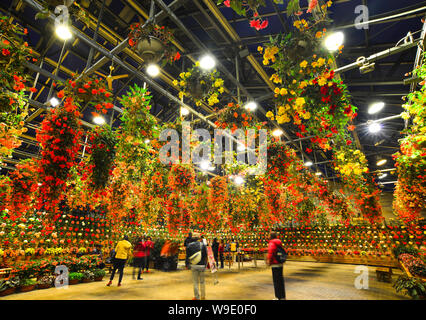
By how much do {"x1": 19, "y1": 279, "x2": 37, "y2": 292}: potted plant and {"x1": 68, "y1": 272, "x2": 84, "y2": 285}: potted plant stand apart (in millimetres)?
955

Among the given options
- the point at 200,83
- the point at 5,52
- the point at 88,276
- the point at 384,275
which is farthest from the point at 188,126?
the point at 384,275

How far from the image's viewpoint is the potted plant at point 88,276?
6923 mm

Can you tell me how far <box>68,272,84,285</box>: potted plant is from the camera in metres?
6.60

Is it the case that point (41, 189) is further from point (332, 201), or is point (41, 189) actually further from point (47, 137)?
point (332, 201)

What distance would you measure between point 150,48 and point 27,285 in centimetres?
714

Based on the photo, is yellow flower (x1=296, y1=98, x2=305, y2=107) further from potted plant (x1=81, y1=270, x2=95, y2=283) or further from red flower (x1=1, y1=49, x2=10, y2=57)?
potted plant (x1=81, y1=270, x2=95, y2=283)

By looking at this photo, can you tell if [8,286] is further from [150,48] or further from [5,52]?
[150,48]

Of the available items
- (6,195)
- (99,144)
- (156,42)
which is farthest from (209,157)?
(6,195)

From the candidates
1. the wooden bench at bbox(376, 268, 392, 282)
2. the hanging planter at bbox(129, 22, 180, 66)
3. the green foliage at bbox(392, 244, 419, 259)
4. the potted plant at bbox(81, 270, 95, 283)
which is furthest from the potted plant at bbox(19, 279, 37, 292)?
the green foliage at bbox(392, 244, 419, 259)

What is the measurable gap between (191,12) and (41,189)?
17.3ft

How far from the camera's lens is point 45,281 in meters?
6.00

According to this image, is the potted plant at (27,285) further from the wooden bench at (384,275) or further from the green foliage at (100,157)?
the wooden bench at (384,275)

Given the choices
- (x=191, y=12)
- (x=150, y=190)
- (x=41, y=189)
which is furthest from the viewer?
(x=150, y=190)

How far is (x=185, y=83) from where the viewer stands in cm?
394
